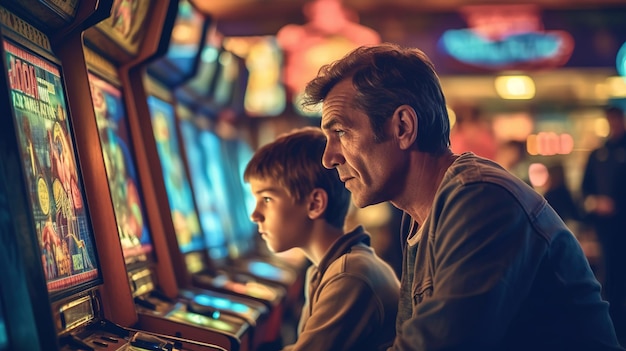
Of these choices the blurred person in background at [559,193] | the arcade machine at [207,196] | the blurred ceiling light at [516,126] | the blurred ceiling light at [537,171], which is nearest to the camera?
the arcade machine at [207,196]

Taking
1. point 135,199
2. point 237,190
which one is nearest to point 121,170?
point 135,199

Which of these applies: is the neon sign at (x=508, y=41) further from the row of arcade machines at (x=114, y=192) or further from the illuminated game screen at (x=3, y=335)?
the illuminated game screen at (x=3, y=335)

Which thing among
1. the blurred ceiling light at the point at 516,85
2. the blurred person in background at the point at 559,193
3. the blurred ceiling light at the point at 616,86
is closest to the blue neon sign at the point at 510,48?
the blurred ceiling light at the point at 516,85

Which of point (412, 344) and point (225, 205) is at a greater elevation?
point (225, 205)

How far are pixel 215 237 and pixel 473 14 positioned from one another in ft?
14.8

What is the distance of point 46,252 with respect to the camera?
71.0 inches

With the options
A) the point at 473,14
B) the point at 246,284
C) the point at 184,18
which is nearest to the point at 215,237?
the point at 246,284

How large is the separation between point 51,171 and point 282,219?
0.87 m

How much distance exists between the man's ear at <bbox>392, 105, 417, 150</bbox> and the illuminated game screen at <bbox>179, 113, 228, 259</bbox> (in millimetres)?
2343

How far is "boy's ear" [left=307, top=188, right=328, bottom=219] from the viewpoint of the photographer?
2.60 m

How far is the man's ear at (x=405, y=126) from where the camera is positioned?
1860mm

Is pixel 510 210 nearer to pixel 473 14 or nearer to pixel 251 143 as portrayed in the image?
pixel 251 143

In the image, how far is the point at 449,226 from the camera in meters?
1.60

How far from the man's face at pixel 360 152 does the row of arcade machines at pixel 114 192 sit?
23.6 inches
